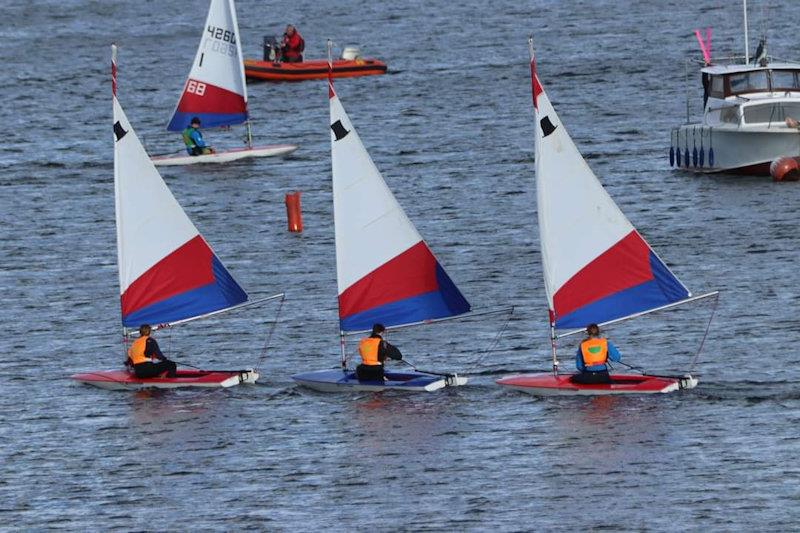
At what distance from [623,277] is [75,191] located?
37.2m

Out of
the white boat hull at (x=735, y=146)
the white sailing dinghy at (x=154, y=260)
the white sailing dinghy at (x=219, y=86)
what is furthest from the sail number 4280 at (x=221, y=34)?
the white sailing dinghy at (x=154, y=260)

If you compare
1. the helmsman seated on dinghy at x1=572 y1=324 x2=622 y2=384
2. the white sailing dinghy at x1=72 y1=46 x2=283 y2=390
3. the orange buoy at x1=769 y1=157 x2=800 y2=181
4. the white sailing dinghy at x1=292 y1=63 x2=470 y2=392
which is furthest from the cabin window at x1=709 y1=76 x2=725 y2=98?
the helmsman seated on dinghy at x1=572 y1=324 x2=622 y2=384

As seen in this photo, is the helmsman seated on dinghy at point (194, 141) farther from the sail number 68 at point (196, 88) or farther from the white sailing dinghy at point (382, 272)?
the white sailing dinghy at point (382, 272)

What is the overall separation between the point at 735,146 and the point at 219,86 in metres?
21.9

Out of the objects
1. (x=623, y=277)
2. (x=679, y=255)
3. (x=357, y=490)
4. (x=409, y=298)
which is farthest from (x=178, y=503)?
(x=679, y=255)

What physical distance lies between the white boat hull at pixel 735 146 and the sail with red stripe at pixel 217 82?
60.6 feet

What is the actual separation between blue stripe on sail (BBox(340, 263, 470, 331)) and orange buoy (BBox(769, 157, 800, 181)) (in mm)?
27912

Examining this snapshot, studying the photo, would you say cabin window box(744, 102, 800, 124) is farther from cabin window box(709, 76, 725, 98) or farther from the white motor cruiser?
cabin window box(709, 76, 725, 98)

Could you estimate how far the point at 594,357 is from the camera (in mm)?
43188

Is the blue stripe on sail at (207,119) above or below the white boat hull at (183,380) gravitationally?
above

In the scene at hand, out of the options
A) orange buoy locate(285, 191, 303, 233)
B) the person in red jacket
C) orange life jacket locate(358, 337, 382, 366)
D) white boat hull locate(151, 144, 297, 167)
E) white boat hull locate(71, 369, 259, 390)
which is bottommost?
white boat hull locate(71, 369, 259, 390)

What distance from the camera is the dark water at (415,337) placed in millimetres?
39906

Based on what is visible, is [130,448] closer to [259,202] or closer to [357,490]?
[357,490]

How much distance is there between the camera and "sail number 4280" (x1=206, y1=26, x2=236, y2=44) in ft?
271
